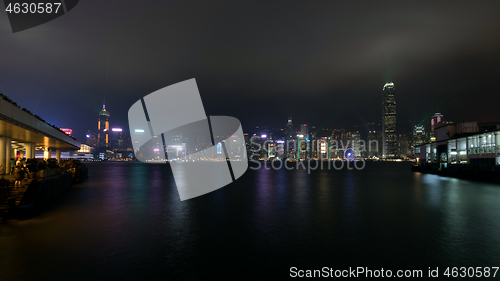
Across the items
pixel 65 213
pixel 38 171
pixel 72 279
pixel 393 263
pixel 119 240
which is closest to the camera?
pixel 72 279

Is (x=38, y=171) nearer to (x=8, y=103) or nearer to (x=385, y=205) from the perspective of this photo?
(x=8, y=103)

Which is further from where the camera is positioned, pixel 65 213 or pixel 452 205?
pixel 452 205

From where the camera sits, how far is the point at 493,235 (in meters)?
12.4

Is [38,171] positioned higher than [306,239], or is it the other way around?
[38,171]

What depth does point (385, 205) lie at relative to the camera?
68.4 feet

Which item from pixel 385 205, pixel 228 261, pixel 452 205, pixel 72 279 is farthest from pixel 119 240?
pixel 452 205

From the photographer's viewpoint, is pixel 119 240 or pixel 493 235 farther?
pixel 493 235

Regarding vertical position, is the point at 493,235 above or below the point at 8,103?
below

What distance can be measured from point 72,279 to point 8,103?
16823mm

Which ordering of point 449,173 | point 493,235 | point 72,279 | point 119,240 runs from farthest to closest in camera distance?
point 449,173
point 493,235
point 119,240
point 72,279

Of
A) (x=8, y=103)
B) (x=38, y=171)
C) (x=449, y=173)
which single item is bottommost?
(x=449, y=173)

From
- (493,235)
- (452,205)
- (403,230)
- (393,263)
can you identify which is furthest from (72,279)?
(452,205)

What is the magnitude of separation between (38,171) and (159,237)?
531 inches

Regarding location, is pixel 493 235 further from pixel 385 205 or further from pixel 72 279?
pixel 72 279
